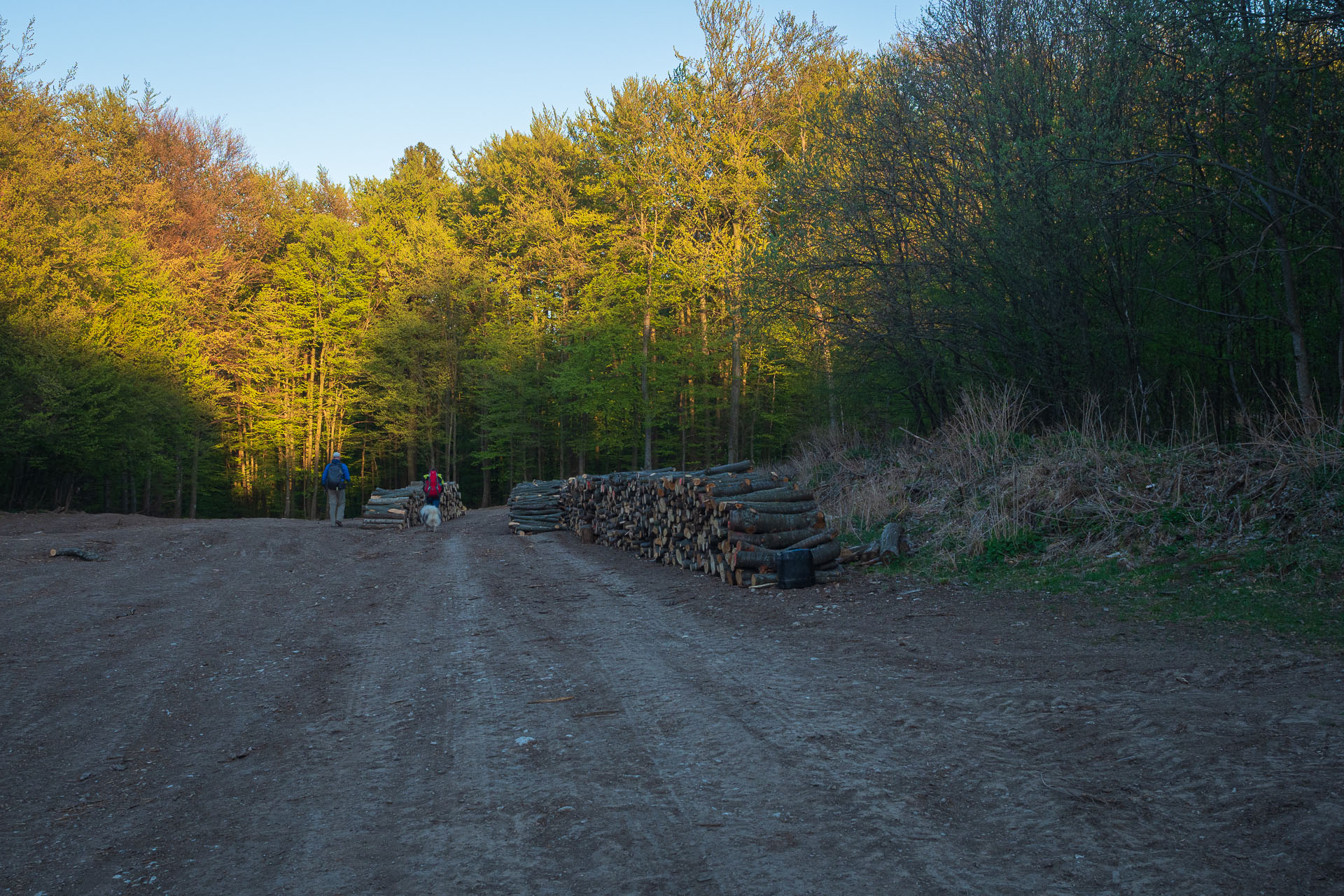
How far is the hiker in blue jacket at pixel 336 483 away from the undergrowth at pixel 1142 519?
43.7ft

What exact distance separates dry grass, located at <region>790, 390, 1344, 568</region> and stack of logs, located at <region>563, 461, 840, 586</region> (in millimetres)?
1580

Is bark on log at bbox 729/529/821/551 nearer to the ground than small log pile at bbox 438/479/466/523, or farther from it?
nearer to the ground

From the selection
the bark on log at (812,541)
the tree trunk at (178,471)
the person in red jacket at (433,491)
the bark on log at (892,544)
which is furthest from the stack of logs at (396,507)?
the bark on log at (892,544)

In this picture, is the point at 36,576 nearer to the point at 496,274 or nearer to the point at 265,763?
the point at 265,763

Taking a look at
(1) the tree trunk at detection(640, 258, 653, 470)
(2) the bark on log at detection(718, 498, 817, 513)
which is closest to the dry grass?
(2) the bark on log at detection(718, 498, 817, 513)

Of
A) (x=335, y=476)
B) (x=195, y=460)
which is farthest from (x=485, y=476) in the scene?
(x=335, y=476)

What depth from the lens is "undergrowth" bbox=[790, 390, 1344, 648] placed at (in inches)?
273

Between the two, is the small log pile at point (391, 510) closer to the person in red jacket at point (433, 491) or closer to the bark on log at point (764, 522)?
the person in red jacket at point (433, 491)

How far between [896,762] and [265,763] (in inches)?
142

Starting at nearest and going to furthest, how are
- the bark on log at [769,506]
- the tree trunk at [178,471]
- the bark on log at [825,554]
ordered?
the bark on log at [825,554], the bark on log at [769,506], the tree trunk at [178,471]

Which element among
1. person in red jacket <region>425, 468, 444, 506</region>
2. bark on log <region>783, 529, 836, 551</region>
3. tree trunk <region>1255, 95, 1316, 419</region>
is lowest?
bark on log <region>783, 529, 836, 551</region>

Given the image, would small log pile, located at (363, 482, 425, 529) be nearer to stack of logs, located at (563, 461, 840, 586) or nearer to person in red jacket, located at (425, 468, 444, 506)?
person in red jacket, located at (425, 468, 444, 506)

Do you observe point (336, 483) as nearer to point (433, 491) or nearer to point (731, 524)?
point (433, 491)

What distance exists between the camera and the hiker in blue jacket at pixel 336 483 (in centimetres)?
1945
